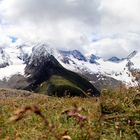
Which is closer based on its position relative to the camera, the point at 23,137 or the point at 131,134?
the point at 23,137

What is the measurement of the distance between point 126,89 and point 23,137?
6.33 meters

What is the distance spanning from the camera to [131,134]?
7328 mm

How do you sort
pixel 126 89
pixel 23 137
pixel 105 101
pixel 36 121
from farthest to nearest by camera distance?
1. pixel 126 89
2. pixel 105 101
3. pixel 36 121
4. pixel 23 137

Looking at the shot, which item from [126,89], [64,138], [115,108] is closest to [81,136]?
[64,138]

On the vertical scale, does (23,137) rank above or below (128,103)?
below

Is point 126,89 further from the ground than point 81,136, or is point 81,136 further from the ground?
point 126,89

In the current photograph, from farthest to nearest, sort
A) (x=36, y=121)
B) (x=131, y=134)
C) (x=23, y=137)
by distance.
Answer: (x=36, y=121) < (x=131, y=134) < (x=23, y=137)

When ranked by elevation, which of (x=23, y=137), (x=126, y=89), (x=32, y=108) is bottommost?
(x=23, y=137)

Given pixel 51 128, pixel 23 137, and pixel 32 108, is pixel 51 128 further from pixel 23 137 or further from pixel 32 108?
pixel 23 137

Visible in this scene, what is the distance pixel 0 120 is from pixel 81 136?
3024mm

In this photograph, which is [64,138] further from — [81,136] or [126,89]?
[126,89]

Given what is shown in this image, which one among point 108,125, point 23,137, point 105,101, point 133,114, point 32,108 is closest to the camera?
point 32,108

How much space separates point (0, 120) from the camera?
8.93 metres

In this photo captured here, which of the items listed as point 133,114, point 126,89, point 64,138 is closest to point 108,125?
point 133,114
